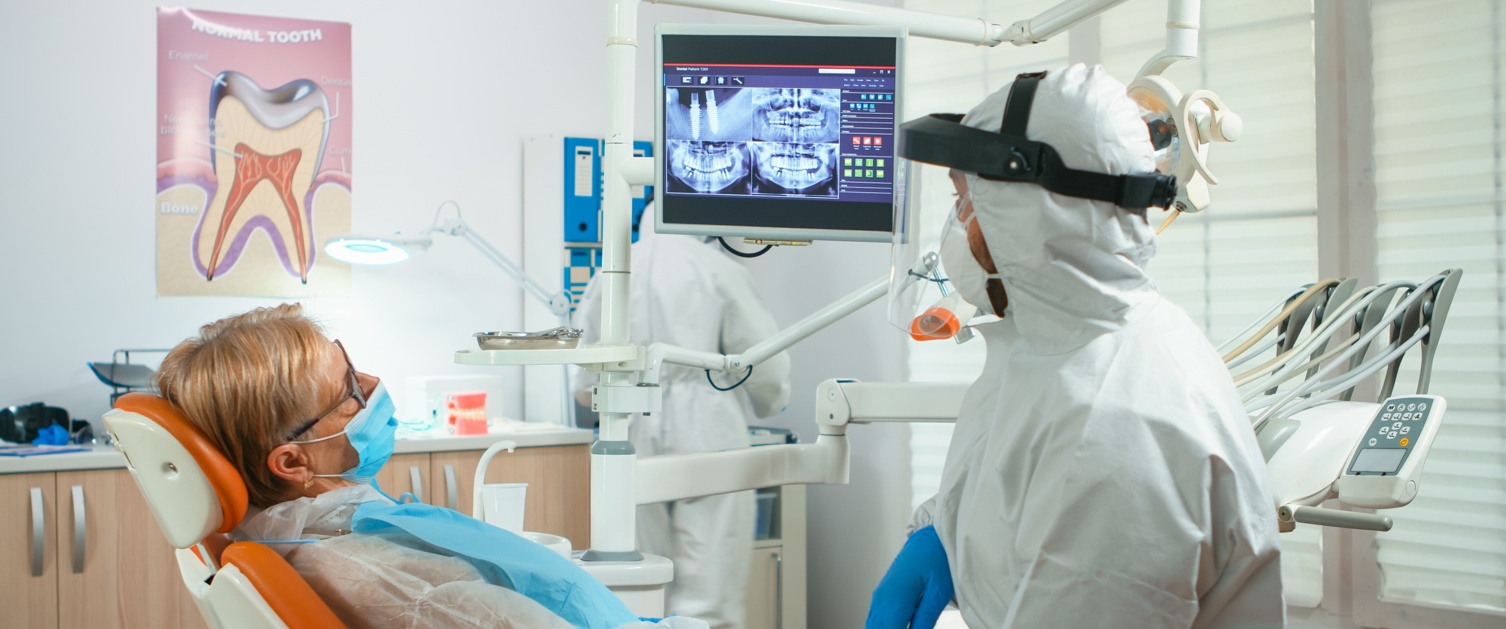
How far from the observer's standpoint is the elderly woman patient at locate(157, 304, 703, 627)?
1.14 m

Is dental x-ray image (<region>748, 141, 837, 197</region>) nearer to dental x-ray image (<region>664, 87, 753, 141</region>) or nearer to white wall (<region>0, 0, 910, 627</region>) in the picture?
dental x-ray image (<region>664, 87, 753, 141</region>)

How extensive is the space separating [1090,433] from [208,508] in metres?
0.92

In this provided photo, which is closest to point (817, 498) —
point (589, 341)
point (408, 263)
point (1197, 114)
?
point (589, 341)

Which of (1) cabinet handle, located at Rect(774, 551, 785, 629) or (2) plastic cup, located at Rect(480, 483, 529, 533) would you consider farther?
(1) cabinet handle, located at Rect(774, 551, 785, 629)

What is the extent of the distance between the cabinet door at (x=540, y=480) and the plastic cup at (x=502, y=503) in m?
1.38

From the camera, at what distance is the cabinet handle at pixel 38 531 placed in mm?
2641

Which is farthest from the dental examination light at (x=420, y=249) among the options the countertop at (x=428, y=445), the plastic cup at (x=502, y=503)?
the plastic cup at (x=502, y=503)

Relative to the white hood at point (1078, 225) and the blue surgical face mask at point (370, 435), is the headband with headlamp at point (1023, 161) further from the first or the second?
the blue surgical face mask at point (370, 435)

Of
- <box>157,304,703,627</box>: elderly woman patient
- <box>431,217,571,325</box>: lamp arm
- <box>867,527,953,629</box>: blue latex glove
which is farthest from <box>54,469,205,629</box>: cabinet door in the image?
<box>867,527,953,629</box>: blue latex glove

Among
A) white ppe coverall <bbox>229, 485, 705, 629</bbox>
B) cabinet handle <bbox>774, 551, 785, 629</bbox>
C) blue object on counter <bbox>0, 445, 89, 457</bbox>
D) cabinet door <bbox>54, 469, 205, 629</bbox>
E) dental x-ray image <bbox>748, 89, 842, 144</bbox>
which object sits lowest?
cabinet handle <bbox>774, 551, 785, 629</bbox>

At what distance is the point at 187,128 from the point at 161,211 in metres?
0.27

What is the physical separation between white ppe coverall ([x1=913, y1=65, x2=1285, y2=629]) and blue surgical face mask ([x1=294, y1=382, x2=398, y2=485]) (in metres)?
0.71

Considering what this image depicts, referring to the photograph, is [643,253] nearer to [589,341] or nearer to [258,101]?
[589,341]

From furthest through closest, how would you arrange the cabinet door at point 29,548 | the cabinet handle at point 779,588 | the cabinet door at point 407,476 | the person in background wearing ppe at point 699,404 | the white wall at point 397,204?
1. the cabinet handle at point 779,588
2. the white wall at point 397,204
3. the cabinet door at point 407,476
4. the person in background wearing ppe at point 699,404
5. the cabinet door at point 29,548
